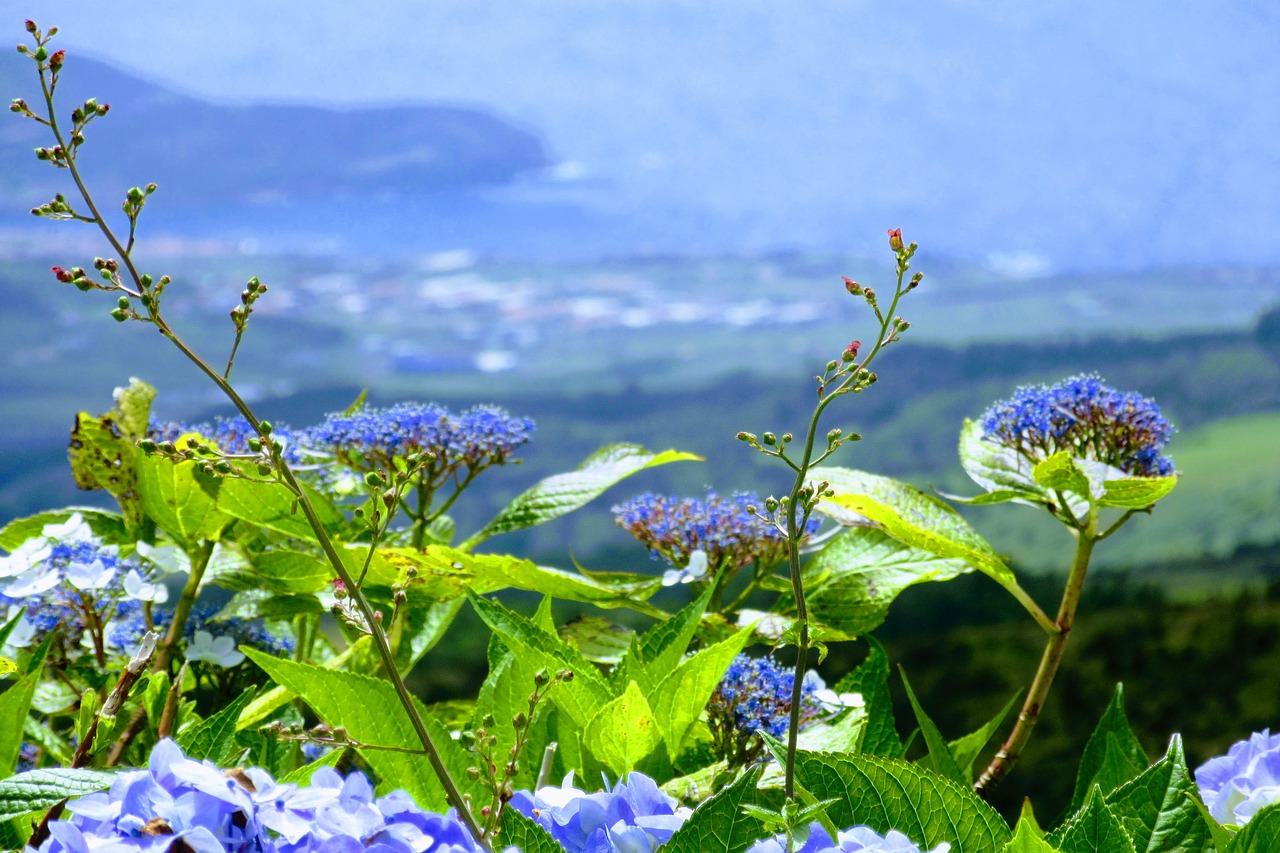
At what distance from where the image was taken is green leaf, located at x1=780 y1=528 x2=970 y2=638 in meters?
0.67

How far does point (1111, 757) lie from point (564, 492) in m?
0.35

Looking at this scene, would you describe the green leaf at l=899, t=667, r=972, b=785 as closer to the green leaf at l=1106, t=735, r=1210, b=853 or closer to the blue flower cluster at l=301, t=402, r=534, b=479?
the green leaf at l=1106, t=735, r=1210, b=853

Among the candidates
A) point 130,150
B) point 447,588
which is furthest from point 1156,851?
point 130,150

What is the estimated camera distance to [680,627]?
1.90 ft

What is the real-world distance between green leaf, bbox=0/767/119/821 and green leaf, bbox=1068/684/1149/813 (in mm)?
397

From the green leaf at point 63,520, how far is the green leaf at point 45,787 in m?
0.37

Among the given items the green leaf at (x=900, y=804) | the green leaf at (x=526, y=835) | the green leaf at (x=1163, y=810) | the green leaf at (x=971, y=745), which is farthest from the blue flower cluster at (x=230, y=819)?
the green leaf at (x=971, y=745)

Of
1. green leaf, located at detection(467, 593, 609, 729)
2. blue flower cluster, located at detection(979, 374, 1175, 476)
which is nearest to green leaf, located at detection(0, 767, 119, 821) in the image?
green leaf, located at detection(467, 593, 609, 729)

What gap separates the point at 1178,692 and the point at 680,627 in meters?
1.56

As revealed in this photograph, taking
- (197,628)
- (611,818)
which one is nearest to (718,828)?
(611,818)

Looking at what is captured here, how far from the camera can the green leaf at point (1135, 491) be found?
1.91 ft

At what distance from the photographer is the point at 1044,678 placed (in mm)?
640

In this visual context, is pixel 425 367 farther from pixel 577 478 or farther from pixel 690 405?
pixel 577 478

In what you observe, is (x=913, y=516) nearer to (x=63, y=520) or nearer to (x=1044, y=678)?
(x=1044, y=678)
